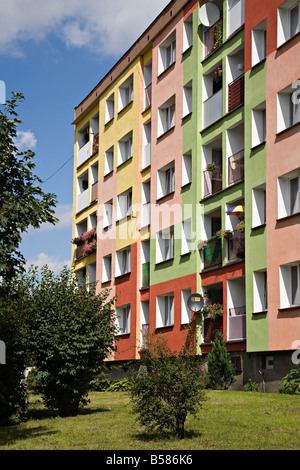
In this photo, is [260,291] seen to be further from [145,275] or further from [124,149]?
[124,149]

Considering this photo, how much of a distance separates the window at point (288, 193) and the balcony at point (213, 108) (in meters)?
6.11

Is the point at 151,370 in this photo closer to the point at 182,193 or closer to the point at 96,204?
the point at 182,193

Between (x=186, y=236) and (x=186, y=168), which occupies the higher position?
(x=186, y=168)

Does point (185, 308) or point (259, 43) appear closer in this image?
point (259, 43)

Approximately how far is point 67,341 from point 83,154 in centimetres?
3081

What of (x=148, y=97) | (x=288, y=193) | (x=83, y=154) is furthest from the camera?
(x=83, y=154)

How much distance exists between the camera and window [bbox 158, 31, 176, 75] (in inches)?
1384

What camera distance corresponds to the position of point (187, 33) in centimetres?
3325

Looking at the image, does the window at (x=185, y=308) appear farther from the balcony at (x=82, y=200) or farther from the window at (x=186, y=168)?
the balcony at (x=82, y=200)

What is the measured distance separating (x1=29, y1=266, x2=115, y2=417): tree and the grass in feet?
2.30

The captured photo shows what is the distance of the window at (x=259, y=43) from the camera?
87.5 feet

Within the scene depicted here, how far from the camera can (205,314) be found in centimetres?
2847

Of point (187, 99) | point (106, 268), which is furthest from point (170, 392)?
point (106, 268)

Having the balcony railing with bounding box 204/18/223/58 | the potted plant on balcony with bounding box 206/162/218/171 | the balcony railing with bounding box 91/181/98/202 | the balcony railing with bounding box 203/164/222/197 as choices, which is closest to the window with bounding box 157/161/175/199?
the balcony railing with bounding box 203/164/222/197
